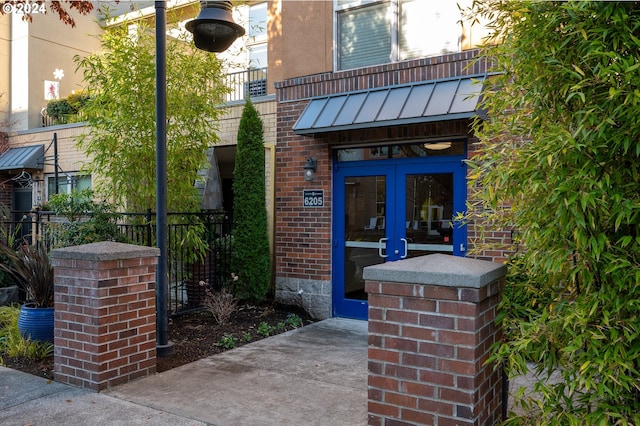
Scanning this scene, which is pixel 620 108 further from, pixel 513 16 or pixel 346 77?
pixel 346 77

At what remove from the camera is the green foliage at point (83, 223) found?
255 inches

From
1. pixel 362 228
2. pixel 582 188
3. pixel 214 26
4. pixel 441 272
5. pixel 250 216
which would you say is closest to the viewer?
pixel 582 188

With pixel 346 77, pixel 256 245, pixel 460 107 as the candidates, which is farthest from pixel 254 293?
pixel 460 107

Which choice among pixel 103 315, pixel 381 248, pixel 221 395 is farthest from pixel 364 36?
pixel 221 395

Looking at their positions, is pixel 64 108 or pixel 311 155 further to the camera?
pixel 64 108

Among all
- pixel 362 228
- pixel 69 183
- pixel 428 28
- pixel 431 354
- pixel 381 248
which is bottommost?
pixel 431 354

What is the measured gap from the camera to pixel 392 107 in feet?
21.1

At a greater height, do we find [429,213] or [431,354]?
[429,213]

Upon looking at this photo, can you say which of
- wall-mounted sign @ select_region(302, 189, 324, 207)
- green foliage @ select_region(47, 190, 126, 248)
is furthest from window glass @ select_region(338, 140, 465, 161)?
green foliage @ select_region(47, 190, 126, 248)

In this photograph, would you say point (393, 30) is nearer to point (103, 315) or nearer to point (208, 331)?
point (208, 331)

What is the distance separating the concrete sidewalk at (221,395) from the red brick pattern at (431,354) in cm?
100

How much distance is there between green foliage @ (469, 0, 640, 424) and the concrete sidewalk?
186cm

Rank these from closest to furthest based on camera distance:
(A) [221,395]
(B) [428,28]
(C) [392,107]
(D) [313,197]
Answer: (A) [221,395] → (C) [392,107] → (B) [428,28] → (D) [313,197]

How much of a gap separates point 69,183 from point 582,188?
483 inches
